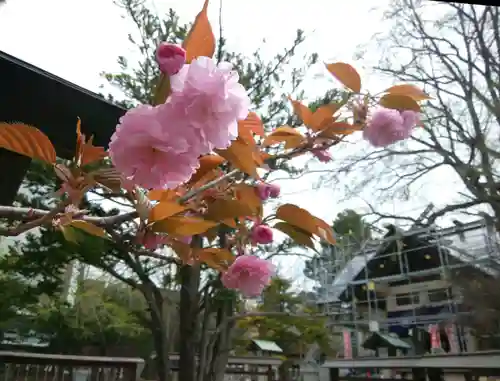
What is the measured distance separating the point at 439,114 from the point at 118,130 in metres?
1.99

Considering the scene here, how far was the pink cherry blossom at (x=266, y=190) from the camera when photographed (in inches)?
12.6

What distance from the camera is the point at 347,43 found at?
1389 millimetres

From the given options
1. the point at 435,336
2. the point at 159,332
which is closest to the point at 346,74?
the point at 159,332

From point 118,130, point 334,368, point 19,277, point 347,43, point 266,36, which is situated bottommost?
point 334,368

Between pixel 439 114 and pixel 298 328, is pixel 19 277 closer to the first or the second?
pixel 298 328

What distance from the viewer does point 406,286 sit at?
1.90m

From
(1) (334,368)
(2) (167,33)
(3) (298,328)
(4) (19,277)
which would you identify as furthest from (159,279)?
(2) (167,33)

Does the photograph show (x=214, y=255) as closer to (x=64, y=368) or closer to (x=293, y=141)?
(x=293, y=141)

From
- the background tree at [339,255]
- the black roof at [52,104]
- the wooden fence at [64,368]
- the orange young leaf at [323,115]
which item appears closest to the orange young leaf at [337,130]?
the orange young leaf at [323,115]

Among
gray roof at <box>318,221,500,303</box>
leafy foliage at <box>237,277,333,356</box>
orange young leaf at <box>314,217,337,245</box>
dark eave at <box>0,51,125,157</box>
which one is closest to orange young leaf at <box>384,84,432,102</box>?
orange young leaf at <box>314,217,337,245</box>

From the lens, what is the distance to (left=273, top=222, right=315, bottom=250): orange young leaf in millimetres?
310

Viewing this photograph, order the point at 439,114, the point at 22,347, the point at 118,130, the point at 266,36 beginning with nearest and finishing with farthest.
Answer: the point at 118,130
the point at 22,347
the point at 266,36
the point at 439,114

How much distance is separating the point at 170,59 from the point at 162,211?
3.1 inches

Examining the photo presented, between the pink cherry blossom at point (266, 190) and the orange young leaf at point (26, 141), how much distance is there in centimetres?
15
